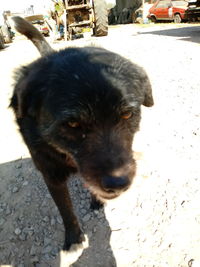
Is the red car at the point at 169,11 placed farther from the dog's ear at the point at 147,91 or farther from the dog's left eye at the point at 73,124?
the dog's left eye at the point at 73,124

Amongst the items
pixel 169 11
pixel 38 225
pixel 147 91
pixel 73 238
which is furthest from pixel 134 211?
pixel 169 11

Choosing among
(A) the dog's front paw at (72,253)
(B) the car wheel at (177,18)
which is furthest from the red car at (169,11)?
(A) the dog's front paw at (72,253)

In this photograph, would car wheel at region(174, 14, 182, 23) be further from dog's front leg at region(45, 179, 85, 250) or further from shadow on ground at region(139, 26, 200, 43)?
dog's front leg at region(45, 179, 85, 250)

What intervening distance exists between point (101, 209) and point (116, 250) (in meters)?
0.57

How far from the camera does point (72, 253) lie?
2457 mm

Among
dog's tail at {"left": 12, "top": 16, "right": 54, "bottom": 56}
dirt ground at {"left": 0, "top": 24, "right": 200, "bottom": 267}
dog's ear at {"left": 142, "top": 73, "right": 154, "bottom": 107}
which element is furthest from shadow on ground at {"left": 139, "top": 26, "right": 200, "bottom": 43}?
dog's ear at {"left": 142, "top": 73, "right": 154, "bottom": 107}

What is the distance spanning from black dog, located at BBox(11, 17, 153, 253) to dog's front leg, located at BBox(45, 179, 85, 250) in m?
0.11

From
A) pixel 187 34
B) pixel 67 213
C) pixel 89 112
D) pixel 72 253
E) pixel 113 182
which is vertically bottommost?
pixel 72 253

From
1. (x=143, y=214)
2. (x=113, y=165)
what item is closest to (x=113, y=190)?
(x=113, y=165)

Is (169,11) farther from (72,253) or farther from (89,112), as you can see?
(72,253)

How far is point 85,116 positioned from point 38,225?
5.52 feet

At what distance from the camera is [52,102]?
6.29 feet

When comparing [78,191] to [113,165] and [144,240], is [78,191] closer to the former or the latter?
[144,240]

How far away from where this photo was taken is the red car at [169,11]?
72.1 feet
